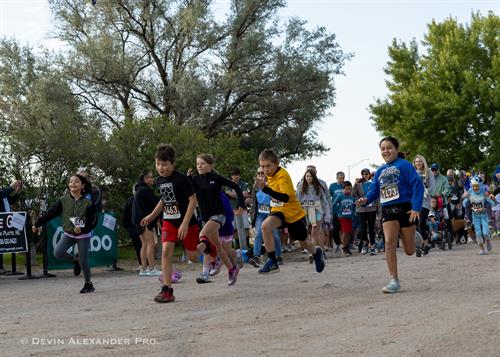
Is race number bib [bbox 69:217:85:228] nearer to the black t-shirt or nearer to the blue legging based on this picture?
the black t-shirt

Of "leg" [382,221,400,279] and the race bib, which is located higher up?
the race bib

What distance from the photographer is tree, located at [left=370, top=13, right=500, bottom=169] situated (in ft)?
164

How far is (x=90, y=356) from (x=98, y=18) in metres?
33.1

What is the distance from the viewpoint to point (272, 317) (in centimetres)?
798

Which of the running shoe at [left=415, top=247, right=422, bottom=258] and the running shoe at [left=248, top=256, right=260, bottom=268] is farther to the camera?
the running shoe at [left=415, top=247, right=422, bottom=258]

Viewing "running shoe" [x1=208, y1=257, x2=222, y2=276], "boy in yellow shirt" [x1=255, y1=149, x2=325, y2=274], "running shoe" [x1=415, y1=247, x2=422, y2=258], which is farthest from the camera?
"running shoe" [x1=415, y1=247, x2=422, y2=258]

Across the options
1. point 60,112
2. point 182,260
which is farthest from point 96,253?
point 60,112

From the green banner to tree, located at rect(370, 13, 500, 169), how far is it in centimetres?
3577

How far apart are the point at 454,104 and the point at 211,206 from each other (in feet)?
132

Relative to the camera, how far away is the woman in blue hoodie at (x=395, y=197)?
994 centimetres

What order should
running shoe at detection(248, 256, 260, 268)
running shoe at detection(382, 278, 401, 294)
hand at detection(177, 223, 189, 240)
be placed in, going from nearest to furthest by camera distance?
running shoe at detection(382, 278, 401, 294), hand at detection(177, 223, 189, 240), running shoe at detection(248, 256, 260, 268)

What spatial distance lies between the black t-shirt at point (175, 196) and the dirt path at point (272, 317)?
1.03 metres

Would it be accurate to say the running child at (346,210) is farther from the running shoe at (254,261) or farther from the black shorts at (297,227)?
the black shorts at (297,227)

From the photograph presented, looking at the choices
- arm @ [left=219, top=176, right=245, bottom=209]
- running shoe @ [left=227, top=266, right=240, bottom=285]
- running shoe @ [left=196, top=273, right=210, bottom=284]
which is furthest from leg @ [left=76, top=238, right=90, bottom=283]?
arm @ [left=219, top=176, right=245, bottom=209]
